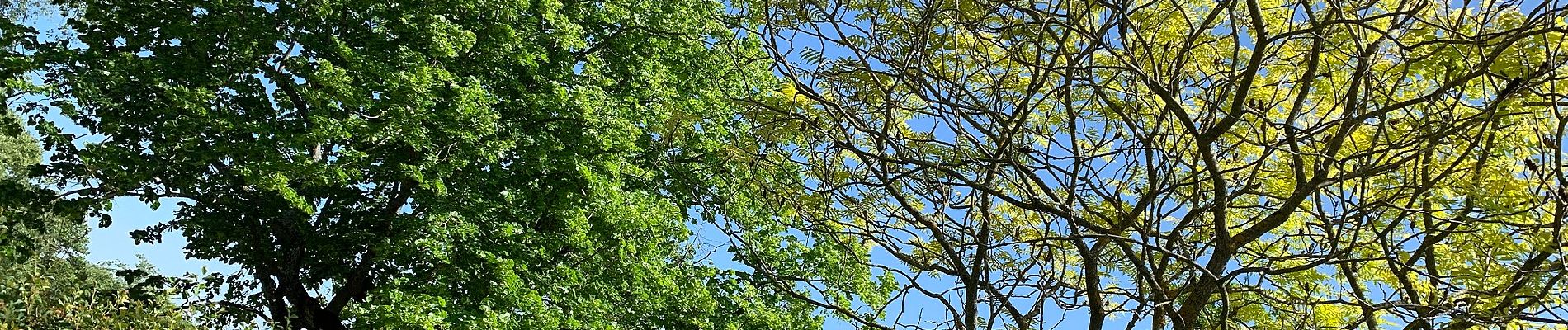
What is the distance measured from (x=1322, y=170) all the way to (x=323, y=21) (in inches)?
450

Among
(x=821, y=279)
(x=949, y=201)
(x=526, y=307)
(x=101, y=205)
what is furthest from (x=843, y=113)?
(x=101, y=205)

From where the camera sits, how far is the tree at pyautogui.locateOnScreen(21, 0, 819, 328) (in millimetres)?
12500

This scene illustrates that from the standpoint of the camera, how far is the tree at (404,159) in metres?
12.5

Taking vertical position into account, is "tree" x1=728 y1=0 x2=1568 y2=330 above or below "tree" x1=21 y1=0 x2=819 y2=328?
below

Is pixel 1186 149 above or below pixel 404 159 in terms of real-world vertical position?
below

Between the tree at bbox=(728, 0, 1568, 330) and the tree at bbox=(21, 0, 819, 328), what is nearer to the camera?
the tree at bbox=(728, 0, 1568, 330)

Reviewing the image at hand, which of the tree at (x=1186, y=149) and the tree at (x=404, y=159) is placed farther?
the tree at (x=404, y=159)

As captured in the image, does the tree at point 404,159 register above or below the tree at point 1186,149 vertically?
above

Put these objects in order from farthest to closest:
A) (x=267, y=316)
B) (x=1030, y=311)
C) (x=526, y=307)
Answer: (x=267, y=316) < (x=526, y=307) < (x=1030, y=311)

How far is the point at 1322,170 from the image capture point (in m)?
5.62

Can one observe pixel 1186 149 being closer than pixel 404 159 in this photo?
Yes

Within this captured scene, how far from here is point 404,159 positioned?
43.2ft

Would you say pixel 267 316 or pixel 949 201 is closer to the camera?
pixel 949 201

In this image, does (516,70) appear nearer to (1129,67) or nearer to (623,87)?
(623,87)
